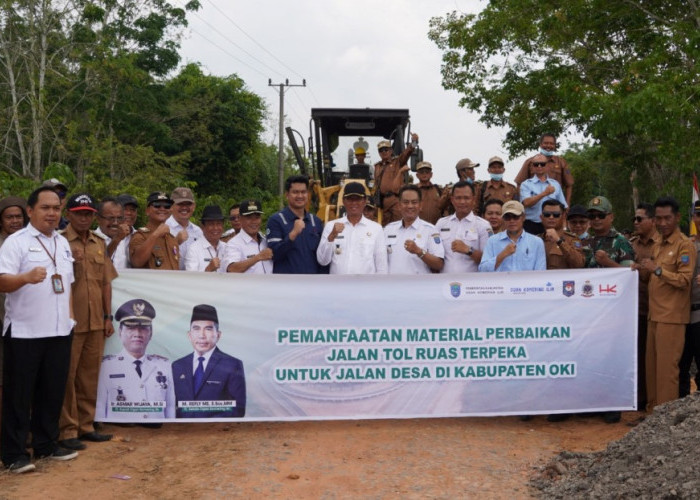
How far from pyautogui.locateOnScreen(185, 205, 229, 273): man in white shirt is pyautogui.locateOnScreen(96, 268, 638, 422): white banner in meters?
0.71

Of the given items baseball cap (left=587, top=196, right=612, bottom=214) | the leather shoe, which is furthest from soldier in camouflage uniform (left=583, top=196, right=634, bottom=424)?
the leather shoe

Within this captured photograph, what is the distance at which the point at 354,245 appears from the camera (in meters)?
6.86

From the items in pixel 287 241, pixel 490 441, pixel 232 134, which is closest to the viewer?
pixel 490 441

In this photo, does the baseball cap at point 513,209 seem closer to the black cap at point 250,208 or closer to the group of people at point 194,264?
the group of people at point 194,264

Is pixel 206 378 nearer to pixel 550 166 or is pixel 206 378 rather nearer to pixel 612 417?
pixel 612 417

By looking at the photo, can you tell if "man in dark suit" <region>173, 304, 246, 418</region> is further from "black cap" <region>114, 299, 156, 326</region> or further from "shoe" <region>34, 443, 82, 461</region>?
"shoe" <region>34, 443, 82, 461</region>

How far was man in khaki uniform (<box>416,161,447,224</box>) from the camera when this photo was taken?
9.34 meters

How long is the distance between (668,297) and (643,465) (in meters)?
2.23

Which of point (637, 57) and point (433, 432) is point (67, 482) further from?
point (637, 57)

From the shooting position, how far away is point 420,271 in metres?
7.10

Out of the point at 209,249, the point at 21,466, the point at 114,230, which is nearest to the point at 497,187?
the point at 209,249

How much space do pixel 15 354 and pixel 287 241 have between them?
242 centimetres

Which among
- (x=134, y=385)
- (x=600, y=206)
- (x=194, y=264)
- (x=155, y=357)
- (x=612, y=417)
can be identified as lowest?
(x=612, y=417)

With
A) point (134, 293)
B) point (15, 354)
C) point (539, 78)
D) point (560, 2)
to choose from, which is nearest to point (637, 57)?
point (560, 2)
